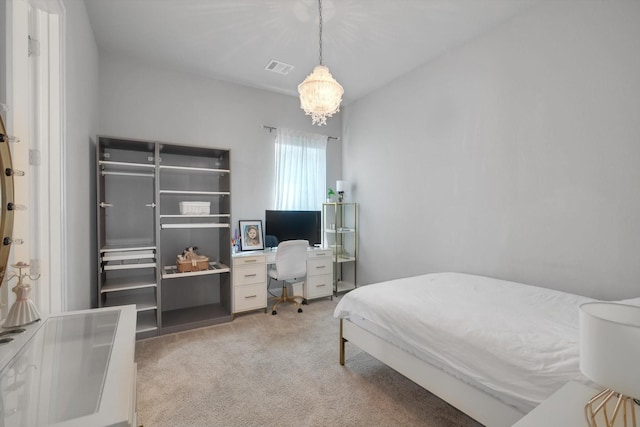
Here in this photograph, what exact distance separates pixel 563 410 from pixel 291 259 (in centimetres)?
293

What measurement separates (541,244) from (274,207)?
307 cm

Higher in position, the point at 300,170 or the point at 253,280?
the point at 300,170

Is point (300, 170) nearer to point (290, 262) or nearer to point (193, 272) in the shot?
point (290, 262)

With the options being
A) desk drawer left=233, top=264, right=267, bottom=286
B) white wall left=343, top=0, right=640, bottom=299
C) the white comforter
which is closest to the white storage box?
desk drawer left=233, top=264, right=267, bottom=286

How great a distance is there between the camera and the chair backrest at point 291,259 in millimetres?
3516

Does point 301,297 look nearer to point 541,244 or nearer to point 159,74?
point 541,244

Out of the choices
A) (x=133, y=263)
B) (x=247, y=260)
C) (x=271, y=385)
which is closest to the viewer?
(x=271, y=385)

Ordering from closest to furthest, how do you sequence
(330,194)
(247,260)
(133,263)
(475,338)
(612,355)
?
(612,355) < (475,338) < (133,263) < (247,260) < (330,194)

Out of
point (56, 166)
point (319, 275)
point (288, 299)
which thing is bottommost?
point (288, 299)

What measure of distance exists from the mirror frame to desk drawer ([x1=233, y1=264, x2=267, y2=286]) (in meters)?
2.32

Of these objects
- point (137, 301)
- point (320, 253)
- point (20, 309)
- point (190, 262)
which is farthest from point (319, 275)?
point (20, 309)

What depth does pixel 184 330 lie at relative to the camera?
10.1ft

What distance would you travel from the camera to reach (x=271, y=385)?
2.12m

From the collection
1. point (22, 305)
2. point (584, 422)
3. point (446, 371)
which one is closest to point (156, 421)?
point (22, 305)
